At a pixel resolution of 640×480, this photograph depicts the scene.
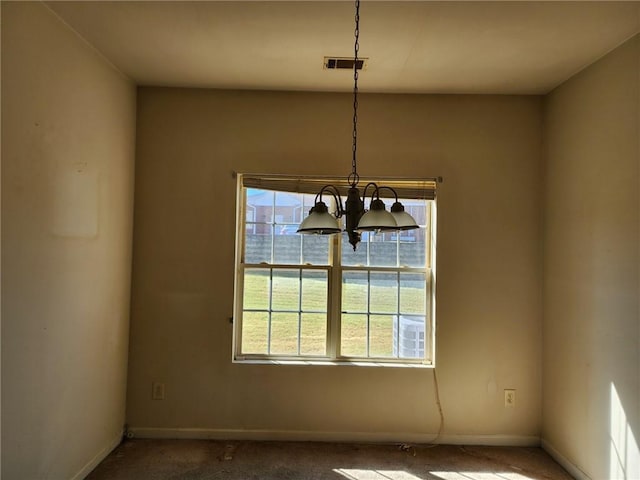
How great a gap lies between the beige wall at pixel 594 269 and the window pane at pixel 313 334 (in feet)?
5.41

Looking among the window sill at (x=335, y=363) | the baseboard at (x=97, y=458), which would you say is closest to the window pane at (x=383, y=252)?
the window sill at (x=335, y=363)

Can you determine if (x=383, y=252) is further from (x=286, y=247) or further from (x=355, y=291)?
(x=286, y=247)

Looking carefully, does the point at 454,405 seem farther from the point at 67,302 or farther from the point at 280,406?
the point at 67,302

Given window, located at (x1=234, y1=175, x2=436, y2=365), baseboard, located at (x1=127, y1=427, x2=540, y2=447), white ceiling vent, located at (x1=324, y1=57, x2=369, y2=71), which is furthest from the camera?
window, located at (x1=234, y1=175, x2=436, y2=365)

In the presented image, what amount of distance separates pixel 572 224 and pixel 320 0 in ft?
6.88

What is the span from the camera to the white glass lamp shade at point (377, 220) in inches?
55.7

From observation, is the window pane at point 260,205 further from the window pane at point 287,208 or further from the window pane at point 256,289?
the window pane at point 256,289

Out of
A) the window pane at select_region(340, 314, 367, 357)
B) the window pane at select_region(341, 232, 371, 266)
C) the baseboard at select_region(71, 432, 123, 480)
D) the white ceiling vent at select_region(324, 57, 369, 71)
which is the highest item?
the white ceiling vent at select_region(324, 57, 369, 71)

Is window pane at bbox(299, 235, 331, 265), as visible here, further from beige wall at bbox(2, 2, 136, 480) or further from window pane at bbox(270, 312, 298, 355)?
beige wall at bbox(2, 2, 136, 480)

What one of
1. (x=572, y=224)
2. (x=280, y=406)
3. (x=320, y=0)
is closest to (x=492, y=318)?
(x=572, y=224)

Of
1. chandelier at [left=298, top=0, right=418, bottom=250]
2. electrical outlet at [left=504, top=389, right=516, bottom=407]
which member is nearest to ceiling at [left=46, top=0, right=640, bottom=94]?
chandelier at [left=298, top=0, right=418, bottom=250]

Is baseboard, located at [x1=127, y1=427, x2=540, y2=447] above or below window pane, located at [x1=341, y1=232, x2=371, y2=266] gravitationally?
below

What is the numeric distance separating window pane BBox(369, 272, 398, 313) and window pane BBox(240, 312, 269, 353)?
2.78 feet

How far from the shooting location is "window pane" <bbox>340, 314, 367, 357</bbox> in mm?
2791
